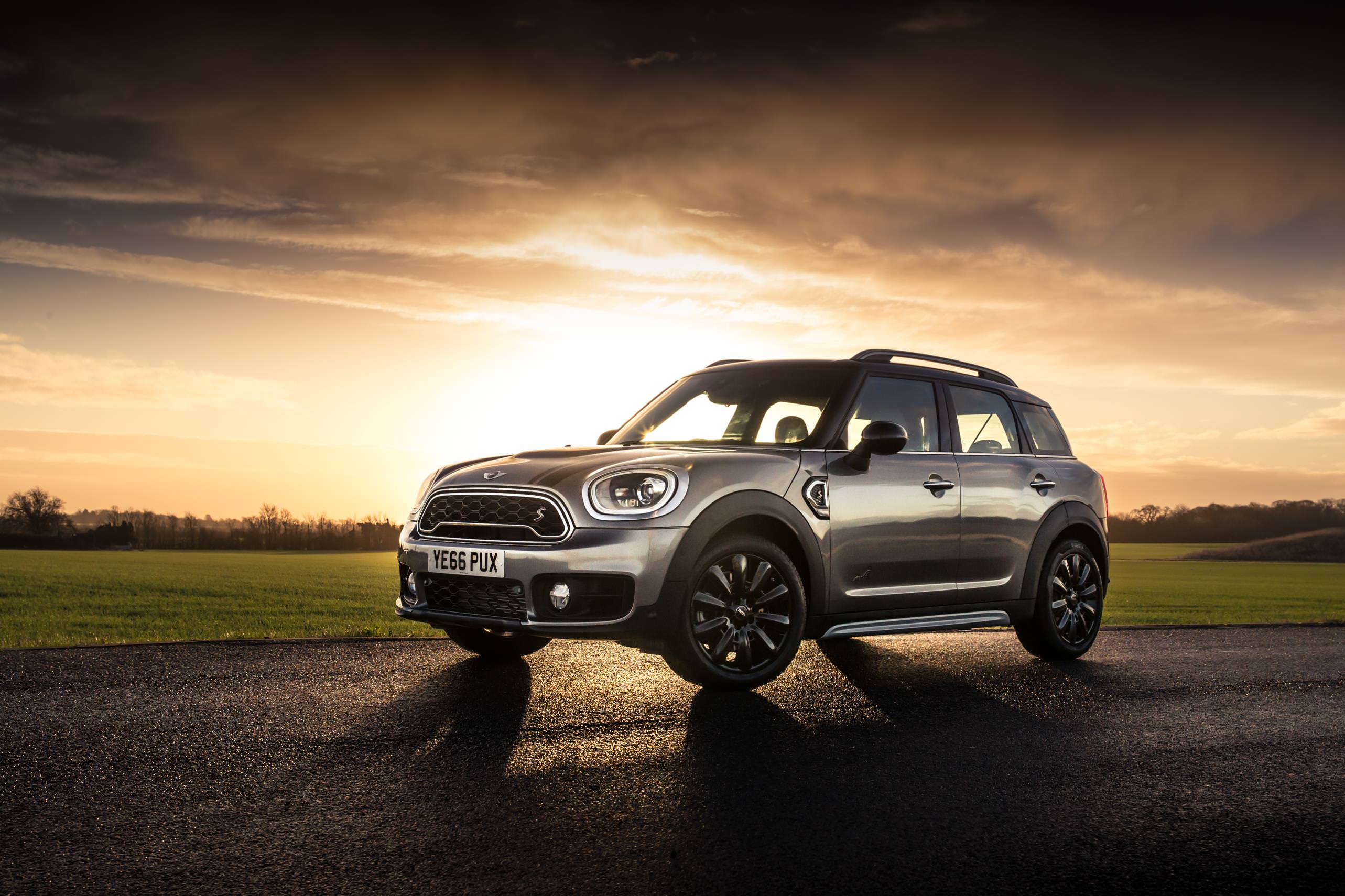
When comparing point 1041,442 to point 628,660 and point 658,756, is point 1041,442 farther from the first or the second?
point 658,756

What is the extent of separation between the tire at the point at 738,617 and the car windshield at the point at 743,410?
0.94 meters

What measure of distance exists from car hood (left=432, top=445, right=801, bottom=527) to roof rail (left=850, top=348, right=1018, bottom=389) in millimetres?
1259

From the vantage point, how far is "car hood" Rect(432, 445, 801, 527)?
547 centimetres

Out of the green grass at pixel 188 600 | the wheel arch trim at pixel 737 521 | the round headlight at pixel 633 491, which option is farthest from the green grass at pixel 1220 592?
the green grass at pixel 188 600

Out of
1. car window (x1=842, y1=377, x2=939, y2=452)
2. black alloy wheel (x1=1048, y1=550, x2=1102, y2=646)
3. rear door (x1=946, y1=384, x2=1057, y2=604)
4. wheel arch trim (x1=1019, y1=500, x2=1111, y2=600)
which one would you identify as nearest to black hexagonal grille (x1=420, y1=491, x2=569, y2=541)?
car window (x1=842, y1=377, x2=939, y2=452)

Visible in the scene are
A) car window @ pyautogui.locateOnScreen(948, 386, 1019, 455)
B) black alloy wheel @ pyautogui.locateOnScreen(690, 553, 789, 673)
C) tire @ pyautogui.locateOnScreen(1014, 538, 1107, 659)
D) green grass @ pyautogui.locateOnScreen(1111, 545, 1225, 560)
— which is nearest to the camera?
black alloy wheel @ pyautogui.locateOnScreen(690, 553, 789, 673)

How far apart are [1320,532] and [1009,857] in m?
95.3

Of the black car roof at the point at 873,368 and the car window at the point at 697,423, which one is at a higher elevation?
the black car roof at the point at 873,368

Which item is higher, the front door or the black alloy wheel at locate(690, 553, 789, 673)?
the front door

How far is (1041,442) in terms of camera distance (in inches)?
319

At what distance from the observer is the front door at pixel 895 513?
621 cm

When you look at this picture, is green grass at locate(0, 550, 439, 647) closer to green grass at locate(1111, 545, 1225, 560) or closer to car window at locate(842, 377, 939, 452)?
car window at locate(842, 377, 939, 452)

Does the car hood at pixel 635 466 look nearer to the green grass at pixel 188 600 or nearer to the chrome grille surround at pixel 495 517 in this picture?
the chrome grille surround at pixel 495 517

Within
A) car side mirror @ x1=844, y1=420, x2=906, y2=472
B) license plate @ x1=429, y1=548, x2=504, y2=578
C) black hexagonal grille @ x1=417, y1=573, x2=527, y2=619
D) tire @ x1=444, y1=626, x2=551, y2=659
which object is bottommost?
tire @ x1=444, y1=626, x2=551, y2=659
